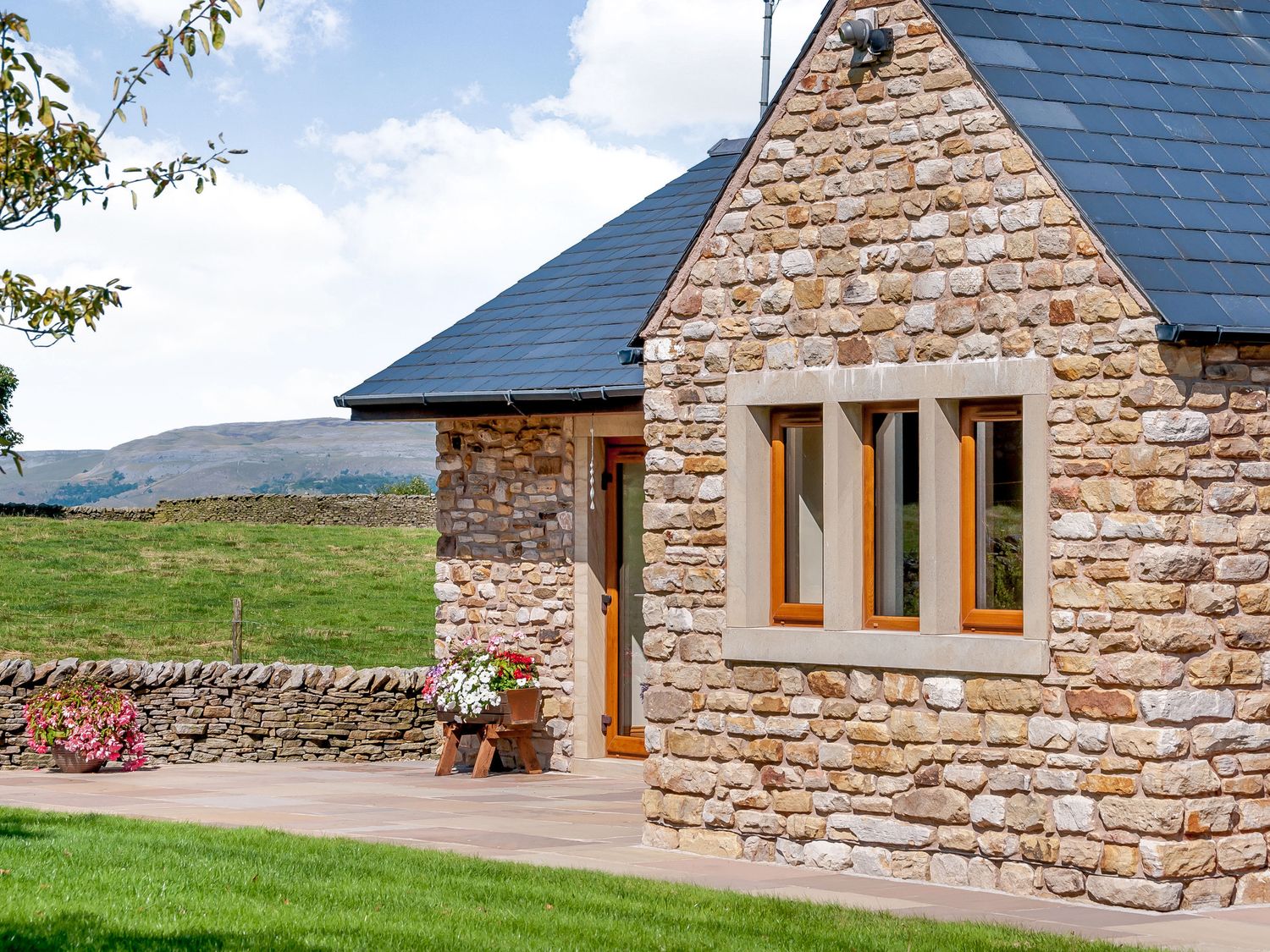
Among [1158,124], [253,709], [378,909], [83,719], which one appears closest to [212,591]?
[253,709]

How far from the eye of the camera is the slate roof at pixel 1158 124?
916 cm

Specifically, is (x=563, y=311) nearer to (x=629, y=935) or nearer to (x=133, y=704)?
(x=133, y=704)

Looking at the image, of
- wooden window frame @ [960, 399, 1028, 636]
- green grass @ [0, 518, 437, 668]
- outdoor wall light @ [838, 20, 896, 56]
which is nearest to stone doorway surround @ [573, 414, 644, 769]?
outdoor wall light @ [838, 20, 896, 56]

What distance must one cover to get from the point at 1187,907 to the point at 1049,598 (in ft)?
5.56

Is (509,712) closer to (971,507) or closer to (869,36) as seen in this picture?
(971,507)

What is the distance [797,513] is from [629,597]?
14.9 feet

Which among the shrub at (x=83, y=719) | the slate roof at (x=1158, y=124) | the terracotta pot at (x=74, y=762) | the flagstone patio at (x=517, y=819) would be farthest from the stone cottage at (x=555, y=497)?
the slate roof at (x=1158, y=124)

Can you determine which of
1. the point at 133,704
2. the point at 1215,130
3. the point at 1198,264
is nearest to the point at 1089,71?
the point at 1215,130

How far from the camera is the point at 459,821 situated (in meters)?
11.9

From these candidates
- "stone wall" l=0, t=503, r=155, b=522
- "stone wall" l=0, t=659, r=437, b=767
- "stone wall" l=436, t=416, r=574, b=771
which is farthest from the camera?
"stone wall" l=0, t=503, r=155, b=522

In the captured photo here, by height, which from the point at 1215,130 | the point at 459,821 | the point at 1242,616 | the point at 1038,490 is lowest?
the point at 459,821

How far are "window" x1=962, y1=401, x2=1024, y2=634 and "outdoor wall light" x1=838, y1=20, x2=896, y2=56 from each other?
2.14 m

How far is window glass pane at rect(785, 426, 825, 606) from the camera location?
34.9 ft

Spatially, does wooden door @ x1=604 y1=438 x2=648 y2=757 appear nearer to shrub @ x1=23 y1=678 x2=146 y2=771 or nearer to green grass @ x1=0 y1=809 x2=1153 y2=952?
shrub @ x1=23 y1=678 x2=146 y2=771
